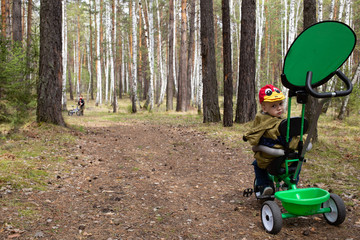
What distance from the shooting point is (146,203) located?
4.53 meters

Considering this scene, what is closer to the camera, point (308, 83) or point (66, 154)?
point (308, 83)

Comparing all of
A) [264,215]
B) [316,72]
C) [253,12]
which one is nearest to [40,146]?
[264,215]

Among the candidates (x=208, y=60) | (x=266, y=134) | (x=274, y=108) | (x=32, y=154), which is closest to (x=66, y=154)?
(x=32, y=154)

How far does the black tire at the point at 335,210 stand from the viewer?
10.9 ft

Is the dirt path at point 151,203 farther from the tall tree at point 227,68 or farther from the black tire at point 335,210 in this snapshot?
the tall tree at point 227,68

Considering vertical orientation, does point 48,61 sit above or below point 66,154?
above

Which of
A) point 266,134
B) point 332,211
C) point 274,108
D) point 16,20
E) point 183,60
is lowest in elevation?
point 332,211

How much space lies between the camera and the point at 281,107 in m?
3.87

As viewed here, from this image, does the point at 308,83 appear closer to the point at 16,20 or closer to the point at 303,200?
the point at 303,200

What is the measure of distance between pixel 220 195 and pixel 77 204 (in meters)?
2.44

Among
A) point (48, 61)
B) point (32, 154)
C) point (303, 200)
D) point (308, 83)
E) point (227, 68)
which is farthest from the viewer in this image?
point (227, 68)

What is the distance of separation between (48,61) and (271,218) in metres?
9.40

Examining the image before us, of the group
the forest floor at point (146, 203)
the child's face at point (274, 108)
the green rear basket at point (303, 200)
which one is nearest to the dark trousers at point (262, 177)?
the forest floor at point (146, 203)

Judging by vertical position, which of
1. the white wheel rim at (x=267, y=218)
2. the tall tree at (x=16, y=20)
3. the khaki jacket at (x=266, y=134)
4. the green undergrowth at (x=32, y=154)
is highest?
the tall tree at (x=16, y=20)
